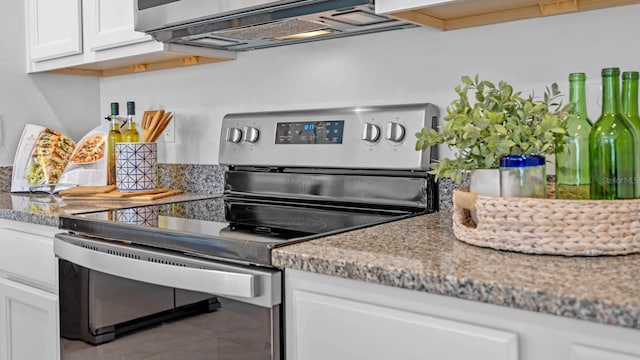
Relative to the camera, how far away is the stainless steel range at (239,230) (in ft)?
3.35

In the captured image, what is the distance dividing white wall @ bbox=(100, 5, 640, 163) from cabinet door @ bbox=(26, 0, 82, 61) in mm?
300

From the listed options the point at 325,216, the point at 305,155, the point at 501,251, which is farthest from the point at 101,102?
the point at 501,251

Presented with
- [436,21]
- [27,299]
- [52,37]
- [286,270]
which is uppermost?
[52,37]

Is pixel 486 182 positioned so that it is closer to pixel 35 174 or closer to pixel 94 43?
pixel 94 43

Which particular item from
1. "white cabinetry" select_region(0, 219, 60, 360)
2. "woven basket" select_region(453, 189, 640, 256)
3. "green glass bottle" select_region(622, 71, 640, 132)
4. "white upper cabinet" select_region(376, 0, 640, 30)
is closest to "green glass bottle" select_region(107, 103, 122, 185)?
"white cabinetry" select_region(0, 219, 60, 360)

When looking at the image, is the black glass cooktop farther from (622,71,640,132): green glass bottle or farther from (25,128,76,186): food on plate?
(25,128,76,186): food on plate

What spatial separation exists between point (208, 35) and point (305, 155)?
432mm

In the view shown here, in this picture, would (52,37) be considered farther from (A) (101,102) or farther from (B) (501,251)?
(B) (501,251)

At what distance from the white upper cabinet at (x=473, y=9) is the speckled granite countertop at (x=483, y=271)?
19.1 inches

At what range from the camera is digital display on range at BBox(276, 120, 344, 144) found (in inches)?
62.0

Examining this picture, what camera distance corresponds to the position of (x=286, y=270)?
0.98 meters

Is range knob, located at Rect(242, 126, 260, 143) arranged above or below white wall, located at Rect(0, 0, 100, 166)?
below

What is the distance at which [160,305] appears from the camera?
1.15m

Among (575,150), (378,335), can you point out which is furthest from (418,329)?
(575,150)
